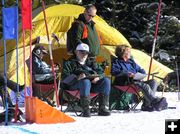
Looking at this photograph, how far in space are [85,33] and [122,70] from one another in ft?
2.68

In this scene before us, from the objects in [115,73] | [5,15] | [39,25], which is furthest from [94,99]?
[39,25]

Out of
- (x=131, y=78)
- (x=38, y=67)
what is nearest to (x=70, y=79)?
(x=131, y=78)

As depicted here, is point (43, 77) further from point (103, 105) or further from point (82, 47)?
point (103, 105)

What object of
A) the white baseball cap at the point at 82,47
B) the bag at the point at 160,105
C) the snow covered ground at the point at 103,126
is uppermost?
the white baseball cap at the point at 82,47

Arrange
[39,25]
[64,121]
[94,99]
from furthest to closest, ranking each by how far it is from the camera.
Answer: [39,25]
[94,99]
[64,121]

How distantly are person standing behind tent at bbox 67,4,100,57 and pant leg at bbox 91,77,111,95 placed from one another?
718 millimetres

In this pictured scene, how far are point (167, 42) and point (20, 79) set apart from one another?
27.7ft

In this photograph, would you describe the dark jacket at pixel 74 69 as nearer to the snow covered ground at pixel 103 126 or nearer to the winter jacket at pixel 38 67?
the snow covered ground at pixel 103 126

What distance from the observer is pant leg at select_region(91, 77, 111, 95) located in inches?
300

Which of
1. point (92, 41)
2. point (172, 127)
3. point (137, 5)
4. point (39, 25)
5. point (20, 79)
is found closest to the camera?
point (172, 127)

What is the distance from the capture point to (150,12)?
17.5m

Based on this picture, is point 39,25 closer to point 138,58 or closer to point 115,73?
point 138,58

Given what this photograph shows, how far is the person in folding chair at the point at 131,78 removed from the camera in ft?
27.3

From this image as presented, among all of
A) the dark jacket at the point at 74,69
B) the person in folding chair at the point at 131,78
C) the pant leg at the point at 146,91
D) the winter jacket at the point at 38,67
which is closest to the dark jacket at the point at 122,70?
the person in folding chair at the point at 131,78
